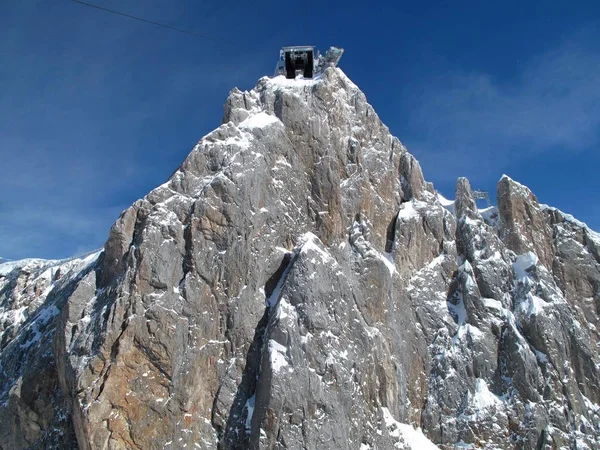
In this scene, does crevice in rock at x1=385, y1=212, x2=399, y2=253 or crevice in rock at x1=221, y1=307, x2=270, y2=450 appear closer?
crevice in rock at x1=221, y1=307, x2=270, y2=450

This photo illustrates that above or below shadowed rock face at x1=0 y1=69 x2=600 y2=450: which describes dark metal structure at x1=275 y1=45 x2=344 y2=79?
above

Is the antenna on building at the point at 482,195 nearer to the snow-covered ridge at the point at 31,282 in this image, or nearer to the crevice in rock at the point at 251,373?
the crevice in rock at the point at 251,373

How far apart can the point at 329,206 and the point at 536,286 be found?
22.2m

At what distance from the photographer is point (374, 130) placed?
200 ft

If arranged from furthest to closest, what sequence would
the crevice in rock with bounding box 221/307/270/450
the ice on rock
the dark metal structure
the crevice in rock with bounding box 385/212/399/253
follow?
the dark metal structure < the crevice in rock with bounding box 385/212/399/253 < the ice on rock < the crevice in rock with bounding box 221/307/270/450

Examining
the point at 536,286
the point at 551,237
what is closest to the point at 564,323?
the point at 536,286

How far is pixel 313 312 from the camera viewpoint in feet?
143

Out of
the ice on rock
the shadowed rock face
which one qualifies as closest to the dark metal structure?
the shadowed rock face

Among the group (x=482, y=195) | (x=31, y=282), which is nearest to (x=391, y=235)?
(x=482, y=195)

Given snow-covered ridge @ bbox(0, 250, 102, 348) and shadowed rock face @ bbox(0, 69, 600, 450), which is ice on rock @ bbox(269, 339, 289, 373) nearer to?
shadowed rock face @ bbox(0, 69, 600, 450)

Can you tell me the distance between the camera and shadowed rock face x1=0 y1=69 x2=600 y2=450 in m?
40.9

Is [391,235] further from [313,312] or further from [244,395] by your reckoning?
[244,395]

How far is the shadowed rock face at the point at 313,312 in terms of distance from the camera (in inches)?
1612

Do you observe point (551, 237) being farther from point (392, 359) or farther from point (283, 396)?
point (283, 396)
